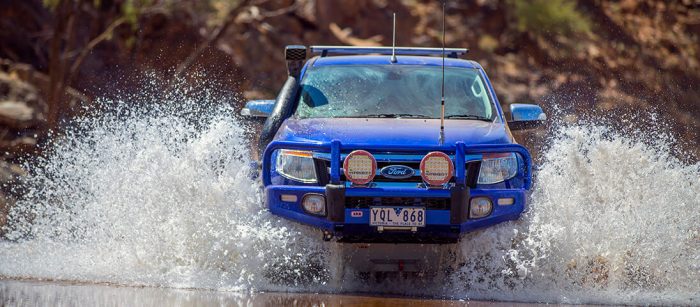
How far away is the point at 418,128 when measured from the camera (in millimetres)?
8477

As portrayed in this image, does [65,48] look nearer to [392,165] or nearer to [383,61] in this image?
[383,61]

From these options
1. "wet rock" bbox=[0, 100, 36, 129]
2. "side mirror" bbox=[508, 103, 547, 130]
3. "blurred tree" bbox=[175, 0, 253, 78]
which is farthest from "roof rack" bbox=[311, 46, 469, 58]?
"blurred tree" bbox=[175, 0, 253, 78]

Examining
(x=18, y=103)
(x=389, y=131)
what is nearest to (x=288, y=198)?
(x=389, y=131)

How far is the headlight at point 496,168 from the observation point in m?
8.10

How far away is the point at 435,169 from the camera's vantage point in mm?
7816

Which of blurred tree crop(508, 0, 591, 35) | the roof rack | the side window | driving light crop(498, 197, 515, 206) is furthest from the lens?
blurred tree crop(508, 0, 591, 35)

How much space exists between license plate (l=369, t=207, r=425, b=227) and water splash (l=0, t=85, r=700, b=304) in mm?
499

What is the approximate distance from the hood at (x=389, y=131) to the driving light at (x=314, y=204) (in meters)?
0.39

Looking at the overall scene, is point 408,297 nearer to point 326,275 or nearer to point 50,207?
point 326,275

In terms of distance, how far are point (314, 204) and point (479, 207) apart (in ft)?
3.25

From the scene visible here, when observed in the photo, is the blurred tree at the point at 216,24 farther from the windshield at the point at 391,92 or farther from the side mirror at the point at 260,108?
the windshield at the point at 391,92

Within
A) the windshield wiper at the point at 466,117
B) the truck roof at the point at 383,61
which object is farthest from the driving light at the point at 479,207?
the truck roof at the point at 383,61

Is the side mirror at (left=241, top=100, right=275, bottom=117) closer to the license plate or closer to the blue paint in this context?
the blue paint

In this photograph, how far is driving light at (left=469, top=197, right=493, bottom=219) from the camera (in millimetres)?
7953
